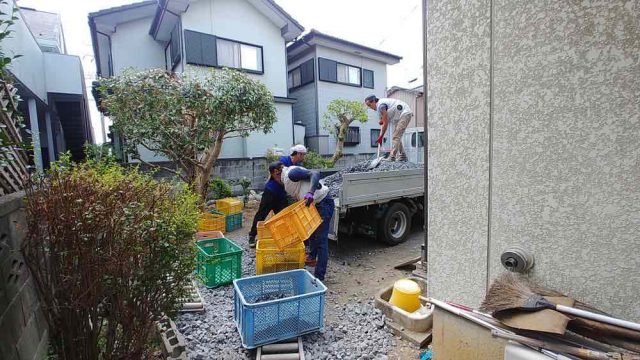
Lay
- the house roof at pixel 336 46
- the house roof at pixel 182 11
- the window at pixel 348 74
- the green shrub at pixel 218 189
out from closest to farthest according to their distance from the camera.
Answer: the green shrub at pixel 218 189, the house roof at pixel 182 11, the house roof at pixel 336 46, the window at pixel 348 74

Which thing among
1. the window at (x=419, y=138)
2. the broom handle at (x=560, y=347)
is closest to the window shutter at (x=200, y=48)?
the window at (x=419, y=138)

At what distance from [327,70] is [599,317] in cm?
1361

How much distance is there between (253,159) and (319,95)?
492cm

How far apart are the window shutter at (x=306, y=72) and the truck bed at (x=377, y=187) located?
30.4ft

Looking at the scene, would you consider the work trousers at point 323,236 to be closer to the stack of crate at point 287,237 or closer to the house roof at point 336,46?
the stack of crate at point 287,237

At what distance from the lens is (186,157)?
6574 mm

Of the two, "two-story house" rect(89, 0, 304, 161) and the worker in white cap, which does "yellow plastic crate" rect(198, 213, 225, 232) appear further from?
"two-story house" rect(89, 0, 304, 161)

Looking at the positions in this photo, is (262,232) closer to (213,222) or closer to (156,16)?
(213,222)

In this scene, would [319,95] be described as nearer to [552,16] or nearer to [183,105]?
[183,105]

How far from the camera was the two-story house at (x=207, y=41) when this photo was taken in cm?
1009

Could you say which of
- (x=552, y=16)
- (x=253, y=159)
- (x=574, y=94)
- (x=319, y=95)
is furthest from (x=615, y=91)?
(x=319, y=95)

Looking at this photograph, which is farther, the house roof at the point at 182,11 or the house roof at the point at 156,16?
the house roof at the point at 156,16

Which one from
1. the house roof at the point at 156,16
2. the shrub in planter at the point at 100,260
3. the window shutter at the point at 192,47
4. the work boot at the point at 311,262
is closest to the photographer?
the shrub in planter at the point at 100,260

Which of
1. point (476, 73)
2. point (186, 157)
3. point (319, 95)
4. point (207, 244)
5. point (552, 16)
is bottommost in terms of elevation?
point (207, 244)
